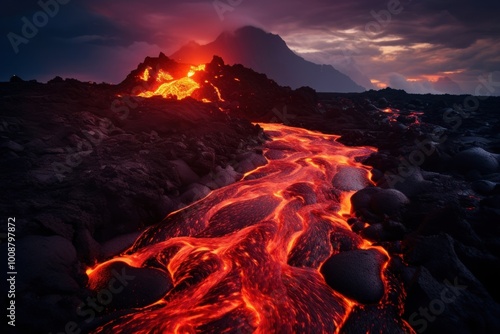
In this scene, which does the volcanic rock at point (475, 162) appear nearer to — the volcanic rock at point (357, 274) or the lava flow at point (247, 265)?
the lava flow at point (247, 265)

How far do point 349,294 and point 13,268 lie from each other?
8.41 meters

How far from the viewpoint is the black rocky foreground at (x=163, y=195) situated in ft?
21.7

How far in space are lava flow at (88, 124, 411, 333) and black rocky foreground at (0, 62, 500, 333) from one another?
1.94 ft

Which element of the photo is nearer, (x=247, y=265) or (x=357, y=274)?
(x=357, y=274)

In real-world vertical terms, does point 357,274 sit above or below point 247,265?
above

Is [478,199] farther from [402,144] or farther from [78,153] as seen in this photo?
[78,153]

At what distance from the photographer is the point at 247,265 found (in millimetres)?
8688

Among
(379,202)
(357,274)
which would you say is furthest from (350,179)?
(357,274)

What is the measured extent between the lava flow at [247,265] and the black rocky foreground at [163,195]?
1.94 feet

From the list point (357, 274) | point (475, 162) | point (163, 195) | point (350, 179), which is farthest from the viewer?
point (475, 162)

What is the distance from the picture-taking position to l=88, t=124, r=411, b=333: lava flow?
263 inches

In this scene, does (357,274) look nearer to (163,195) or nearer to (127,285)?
(127,285)

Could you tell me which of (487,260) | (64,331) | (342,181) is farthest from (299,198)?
(64,331)

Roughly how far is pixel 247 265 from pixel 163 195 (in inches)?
203
